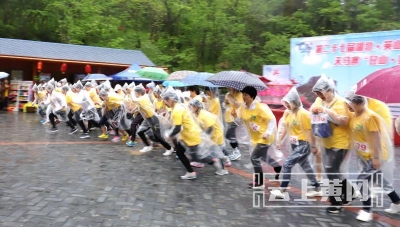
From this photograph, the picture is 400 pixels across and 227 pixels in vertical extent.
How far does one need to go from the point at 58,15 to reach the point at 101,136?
1922cm

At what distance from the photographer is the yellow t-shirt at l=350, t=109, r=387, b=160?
4.33 metres

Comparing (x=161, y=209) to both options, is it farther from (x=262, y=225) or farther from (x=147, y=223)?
(x=262, y=225)

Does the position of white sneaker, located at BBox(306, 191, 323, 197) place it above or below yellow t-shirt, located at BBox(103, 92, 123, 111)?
below

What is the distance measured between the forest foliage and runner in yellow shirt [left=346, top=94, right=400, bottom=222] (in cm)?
2039

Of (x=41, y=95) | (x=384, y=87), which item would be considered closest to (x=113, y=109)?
(x=41, y=95)

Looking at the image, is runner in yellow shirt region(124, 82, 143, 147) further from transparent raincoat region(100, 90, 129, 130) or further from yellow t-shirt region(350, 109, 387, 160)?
yellow t-shirt region(350, 109, 387, 160)

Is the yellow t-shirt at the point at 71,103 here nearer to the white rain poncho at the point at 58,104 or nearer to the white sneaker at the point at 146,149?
the white rain poncho at the point at 58,104

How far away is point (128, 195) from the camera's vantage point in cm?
547

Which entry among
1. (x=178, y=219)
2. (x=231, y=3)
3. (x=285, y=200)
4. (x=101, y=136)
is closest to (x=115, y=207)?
(x=178, y=219)

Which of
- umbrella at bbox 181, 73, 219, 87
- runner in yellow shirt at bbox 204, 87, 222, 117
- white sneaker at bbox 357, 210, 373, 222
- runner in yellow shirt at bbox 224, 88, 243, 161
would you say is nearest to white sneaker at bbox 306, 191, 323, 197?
white sneaker at bbox 357, 210, 373, 222

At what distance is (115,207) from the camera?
492 cm

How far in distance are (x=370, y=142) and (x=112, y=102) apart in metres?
7.02

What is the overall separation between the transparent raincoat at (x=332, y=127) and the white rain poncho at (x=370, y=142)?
117 millimetres

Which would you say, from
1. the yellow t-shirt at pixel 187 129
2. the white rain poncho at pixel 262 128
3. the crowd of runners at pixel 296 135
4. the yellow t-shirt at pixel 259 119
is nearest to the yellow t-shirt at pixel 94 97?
the crowd of runners at pixel 296 135
